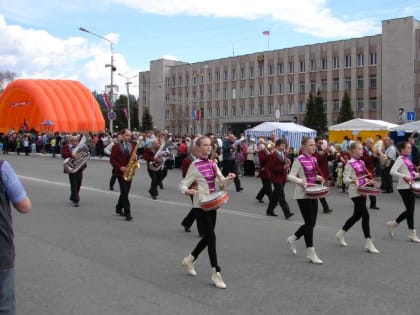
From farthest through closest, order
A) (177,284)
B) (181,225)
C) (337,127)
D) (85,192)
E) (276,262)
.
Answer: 1. (337,127)
2. (85,192)
3. (181,225)
4. (276,262)
5. (177,284)

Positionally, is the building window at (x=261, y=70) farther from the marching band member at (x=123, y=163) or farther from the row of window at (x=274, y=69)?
the marching band member at (x=123, y=163)

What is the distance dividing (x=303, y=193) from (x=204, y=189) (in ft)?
5.88

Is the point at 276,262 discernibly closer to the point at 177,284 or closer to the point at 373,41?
the point at 177,284

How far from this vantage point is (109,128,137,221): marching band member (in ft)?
35.6

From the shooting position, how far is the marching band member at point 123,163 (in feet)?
35.6

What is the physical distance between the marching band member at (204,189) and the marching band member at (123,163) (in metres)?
4.40

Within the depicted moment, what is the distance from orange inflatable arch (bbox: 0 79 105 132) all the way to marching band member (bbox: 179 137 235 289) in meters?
50.2

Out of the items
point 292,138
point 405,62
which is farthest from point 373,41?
point 292,138

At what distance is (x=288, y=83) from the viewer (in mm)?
72750

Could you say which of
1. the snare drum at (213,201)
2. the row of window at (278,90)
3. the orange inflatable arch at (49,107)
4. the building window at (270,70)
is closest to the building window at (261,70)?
the building window at (270,70)

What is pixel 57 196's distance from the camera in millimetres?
14875

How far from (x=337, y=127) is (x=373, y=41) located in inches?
1611

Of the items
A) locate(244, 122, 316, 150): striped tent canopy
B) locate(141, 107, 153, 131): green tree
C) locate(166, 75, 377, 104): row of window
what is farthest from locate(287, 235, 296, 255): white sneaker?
locate(141, 107, 153, 131): green tree

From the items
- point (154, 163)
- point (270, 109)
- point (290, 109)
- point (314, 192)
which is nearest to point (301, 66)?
point (290, 109)
